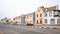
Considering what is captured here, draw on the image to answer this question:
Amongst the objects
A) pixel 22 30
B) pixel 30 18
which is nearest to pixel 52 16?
pixel 30 18

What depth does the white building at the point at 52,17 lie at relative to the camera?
6.27 ft

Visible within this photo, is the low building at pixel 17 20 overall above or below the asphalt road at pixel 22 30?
above

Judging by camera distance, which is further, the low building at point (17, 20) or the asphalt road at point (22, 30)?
the low building at point (17, 20)

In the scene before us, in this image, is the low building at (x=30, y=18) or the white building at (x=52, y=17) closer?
the white building at (x=52, y=17)

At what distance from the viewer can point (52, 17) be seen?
1938 millimetres

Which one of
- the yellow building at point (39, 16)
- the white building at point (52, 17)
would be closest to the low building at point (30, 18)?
the yellow building at point (39, 16)

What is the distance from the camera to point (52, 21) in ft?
6.37

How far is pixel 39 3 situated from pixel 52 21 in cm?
37

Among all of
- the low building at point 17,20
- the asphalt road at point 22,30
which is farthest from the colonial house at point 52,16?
the low building at point 17,20

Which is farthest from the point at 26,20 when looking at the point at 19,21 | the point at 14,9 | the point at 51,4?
the point at 51,4

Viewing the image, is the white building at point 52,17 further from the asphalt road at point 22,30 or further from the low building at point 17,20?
the low building at point 17,20

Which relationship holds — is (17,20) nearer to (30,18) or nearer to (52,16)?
(30,18)

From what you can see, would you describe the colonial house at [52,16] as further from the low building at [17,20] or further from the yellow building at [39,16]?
the low building at [17,20]

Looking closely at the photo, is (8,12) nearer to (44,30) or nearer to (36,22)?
(36,22)
